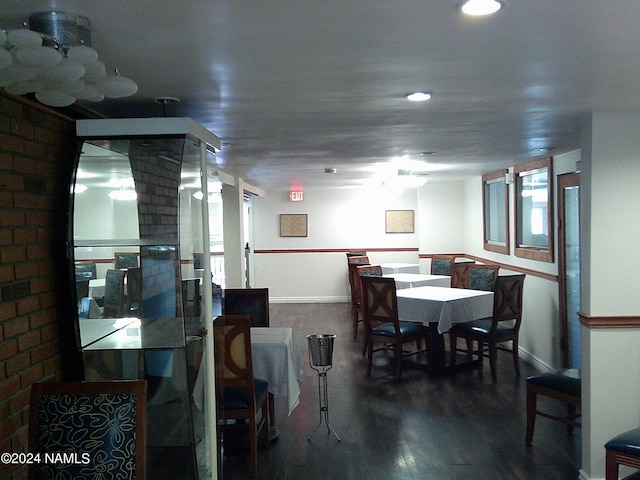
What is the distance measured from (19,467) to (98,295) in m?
0.73

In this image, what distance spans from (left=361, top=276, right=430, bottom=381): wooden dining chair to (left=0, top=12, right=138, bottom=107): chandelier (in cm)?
378

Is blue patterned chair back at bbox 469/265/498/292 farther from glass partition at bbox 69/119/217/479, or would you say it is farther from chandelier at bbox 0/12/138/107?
chandelier at bbox 0/12/138/107

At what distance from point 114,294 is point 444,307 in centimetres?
345

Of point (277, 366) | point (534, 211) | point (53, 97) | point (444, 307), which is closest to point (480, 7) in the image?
point (53, 97)

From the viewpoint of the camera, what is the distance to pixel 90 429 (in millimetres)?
1798

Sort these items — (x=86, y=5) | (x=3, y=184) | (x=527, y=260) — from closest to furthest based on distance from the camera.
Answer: (x=86, y=5) < (x=3, y=184) < (x=527, y=260)

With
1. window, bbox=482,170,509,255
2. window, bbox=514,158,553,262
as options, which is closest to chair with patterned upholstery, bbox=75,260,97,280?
window, bbox=514,158,553,262

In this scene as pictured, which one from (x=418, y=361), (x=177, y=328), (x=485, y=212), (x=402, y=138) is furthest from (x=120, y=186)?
(x=485, y=212)

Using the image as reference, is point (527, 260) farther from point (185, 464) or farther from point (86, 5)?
point (86, 5)

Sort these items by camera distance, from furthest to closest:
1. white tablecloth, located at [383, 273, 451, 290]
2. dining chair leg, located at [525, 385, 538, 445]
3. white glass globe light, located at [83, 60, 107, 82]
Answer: white tablecloth, located at [383, 273, 451, 290]
dining chair leg, located at [525, 385, 538, 445]
white glass globe light, located at [83, 60, 107, 82]

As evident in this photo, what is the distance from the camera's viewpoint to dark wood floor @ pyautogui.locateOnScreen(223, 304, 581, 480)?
3297 millimetres

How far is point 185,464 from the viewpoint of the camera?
2523mm

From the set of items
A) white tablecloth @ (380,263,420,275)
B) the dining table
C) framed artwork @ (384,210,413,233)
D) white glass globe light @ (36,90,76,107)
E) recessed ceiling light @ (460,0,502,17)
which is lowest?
the dining table

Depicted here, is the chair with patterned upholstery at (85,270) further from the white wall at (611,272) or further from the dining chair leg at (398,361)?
the dining chair leg at (398,361)
